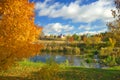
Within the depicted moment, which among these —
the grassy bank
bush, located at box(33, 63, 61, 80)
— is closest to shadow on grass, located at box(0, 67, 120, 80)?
the grassy bank

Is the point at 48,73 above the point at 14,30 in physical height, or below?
below

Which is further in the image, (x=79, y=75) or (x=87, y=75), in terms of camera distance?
(x=87, y=75)

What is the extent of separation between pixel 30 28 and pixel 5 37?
183cm

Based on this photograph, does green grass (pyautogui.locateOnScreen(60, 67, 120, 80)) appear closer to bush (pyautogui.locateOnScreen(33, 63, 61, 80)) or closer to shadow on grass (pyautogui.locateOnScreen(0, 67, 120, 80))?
shadow on grass (pyautogui.locateOnScreen(0, 67, 120, 80))

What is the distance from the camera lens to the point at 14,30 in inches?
693

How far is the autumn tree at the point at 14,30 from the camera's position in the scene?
17516 mm

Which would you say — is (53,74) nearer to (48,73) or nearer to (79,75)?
(48,73)

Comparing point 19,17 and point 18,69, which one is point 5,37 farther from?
point 18,69

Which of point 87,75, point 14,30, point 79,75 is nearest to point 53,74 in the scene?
point 79,75

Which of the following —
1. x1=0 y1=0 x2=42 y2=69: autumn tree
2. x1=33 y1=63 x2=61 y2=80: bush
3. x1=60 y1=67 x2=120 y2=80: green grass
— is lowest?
x1=60 y1=67 x2=120 y2=80: green grass

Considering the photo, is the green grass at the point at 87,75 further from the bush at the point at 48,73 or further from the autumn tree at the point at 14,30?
the autumn tree at the point at 14,30

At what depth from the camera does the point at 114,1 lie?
22.8 m

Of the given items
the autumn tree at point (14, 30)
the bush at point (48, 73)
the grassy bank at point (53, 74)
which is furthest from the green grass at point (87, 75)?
the autumn tree at point (14, 30)

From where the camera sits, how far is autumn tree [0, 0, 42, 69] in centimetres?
1752
